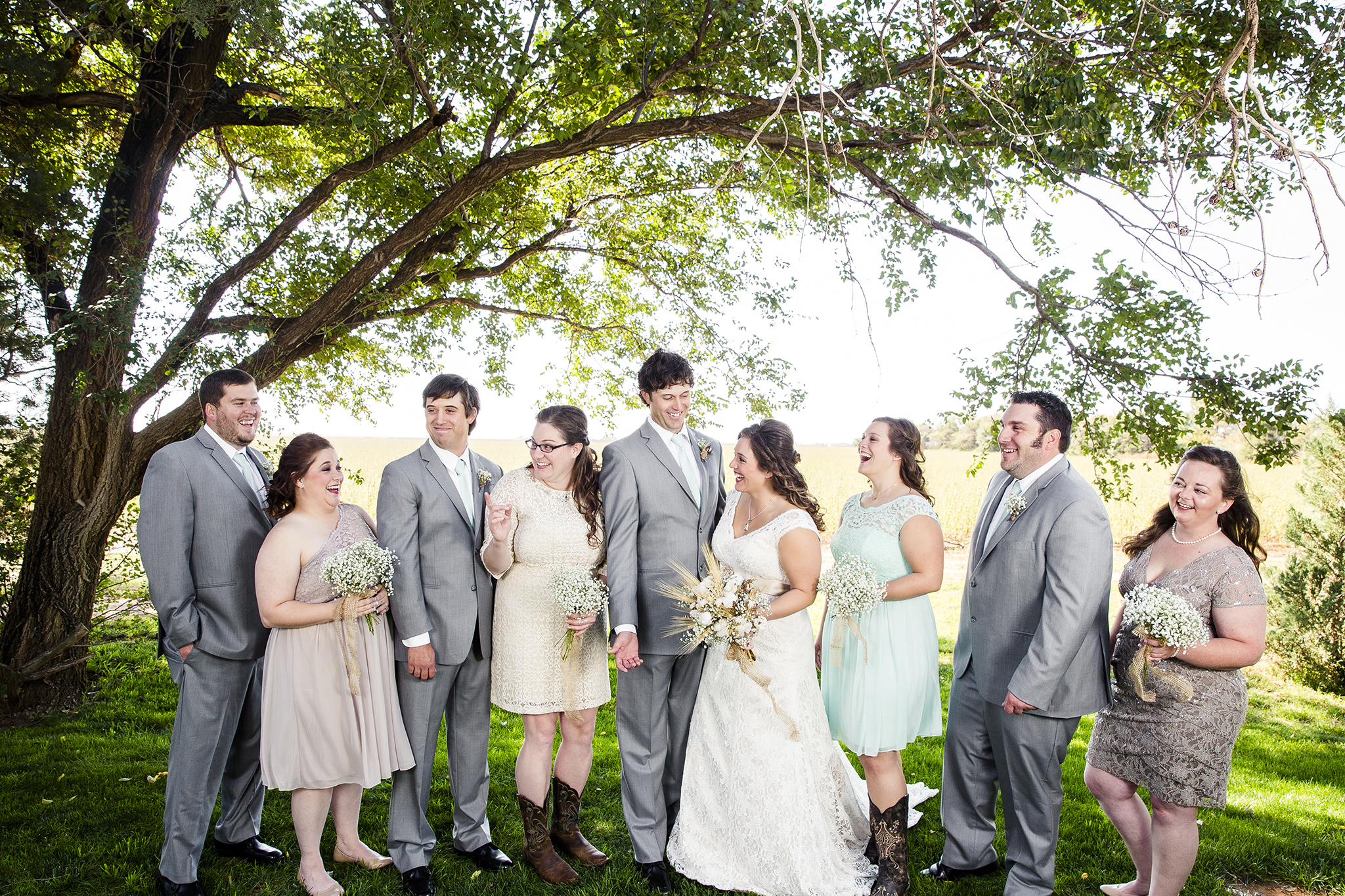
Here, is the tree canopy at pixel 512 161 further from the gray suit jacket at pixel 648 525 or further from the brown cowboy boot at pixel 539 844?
the brown cowboy boot at pixel 539 844

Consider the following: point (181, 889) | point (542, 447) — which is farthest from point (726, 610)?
point (181, 889)

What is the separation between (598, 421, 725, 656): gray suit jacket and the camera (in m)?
4.00

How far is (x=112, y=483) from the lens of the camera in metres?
7.01

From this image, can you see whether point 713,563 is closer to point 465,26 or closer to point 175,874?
point 175,874

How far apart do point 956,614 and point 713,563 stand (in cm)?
959

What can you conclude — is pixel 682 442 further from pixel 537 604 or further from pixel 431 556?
pixel 431 556

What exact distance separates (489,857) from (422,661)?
45.6 inches

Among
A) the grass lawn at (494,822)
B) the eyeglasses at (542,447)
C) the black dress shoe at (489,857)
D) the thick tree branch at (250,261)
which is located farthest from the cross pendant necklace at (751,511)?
the thick tree branch at (250,261)

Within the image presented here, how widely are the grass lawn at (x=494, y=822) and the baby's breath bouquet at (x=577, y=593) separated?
55.0 inches

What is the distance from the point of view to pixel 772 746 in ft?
12.9

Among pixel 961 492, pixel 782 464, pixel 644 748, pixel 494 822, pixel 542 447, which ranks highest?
pixel 961 492

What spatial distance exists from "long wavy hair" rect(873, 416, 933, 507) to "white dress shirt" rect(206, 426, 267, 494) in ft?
10.5

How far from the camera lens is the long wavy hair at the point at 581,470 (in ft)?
13.5

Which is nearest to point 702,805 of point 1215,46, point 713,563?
point 713,563
